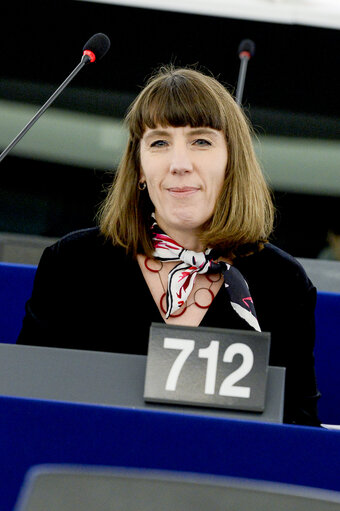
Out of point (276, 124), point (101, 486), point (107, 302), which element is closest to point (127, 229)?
point (107, 302)

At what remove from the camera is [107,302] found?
4.75 feet

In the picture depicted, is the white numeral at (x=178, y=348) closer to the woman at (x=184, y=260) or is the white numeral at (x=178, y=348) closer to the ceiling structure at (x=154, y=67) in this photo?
the woman at (x=184, y=260)

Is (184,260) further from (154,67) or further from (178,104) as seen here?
(154,67)

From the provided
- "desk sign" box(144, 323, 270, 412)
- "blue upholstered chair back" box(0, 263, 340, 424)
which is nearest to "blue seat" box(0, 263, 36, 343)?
"blue upholstered chair back" box(0, 263, 340, 424)

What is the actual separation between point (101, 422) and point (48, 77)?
13.1 ft

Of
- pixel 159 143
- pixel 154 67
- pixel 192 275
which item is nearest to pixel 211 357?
pixel 192 275

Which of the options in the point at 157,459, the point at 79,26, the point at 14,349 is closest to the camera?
the point at 157,459

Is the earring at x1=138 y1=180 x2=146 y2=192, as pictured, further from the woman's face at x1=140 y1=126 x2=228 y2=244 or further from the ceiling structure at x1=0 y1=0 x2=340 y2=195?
the ceiling structure at x1=0 y1=0 x2=340 y2=195

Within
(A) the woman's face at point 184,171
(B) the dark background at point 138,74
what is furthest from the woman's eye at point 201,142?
(B) the dark background at point 138,74

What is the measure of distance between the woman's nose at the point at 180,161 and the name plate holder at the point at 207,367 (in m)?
0.56

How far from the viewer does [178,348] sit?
0.88 m

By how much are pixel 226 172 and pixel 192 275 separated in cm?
21

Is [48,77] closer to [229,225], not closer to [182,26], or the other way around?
[182,26]

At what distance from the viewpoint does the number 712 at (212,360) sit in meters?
0.87
